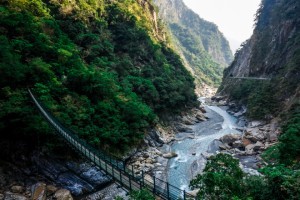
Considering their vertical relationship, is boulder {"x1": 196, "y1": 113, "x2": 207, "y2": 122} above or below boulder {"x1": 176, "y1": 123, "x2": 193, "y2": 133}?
above

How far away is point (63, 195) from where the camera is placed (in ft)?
47.3

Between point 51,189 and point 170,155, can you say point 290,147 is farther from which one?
point 51,189

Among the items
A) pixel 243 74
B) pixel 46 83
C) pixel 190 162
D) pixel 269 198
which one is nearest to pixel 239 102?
pixel 243 74

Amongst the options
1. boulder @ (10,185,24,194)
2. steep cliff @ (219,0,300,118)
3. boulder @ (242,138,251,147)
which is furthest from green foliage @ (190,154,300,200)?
steep cliff @ (219,0,300,118)

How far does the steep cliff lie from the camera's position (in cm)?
3334

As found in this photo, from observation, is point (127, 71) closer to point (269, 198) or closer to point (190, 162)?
point (190, 162)

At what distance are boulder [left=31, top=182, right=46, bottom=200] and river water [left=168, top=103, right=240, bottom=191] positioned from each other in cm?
907

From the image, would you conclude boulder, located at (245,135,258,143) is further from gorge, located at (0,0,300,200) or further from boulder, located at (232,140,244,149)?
boulder, located at (232,140,244,149)

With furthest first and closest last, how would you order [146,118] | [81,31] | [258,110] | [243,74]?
[243,74] → [258,110] → [81,31] → [146,118]

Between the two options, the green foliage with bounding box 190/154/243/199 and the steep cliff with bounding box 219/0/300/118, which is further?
the steep cliff with bounding box 219/0/300/118

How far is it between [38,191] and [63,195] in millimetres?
1469

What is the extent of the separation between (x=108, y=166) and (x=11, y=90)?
856 cm

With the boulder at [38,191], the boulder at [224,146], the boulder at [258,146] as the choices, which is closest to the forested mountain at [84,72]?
the boulder at [38,191]

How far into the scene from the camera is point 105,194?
51.8 feet
